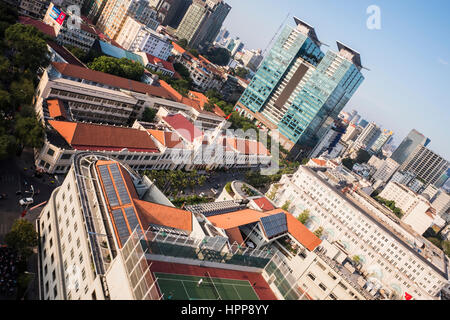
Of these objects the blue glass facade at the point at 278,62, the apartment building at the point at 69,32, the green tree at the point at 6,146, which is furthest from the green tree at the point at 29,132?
the blue glass facade at the point at 278,62

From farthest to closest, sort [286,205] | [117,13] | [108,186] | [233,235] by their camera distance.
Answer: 1. [117,13]
2. [286,205]
3. [233,235]
4. [108,186]

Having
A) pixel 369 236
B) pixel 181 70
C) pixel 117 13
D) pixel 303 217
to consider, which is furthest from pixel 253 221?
pixel 117 13

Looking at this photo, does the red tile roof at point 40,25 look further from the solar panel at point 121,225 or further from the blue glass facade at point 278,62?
the blue glass facade at point 278,62

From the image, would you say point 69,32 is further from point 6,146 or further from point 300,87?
point 300,87
